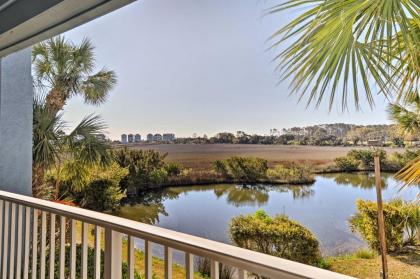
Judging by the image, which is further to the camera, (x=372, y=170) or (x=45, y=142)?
(x=45, y=142)

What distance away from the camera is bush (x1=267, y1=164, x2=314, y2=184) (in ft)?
9.91

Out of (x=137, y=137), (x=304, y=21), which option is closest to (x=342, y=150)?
(x=304, y=21)

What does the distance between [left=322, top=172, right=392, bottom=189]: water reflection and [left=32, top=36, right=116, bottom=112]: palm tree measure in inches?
148

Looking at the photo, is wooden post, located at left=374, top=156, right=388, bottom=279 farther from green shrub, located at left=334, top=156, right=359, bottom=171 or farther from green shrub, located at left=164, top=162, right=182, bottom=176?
green shrub, located at left=164, top=162, right=182, bottom=176

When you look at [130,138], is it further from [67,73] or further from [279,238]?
[279,238]

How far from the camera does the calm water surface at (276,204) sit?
2.68 meters

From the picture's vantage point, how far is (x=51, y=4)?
1.57 meters

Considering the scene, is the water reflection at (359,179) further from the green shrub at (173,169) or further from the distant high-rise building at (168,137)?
the distant high-rise building at (168,137)

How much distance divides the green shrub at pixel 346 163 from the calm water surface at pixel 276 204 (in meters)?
0.08

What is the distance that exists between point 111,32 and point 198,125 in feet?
8.12

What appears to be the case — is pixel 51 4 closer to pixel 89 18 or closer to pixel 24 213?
pixel 89 18

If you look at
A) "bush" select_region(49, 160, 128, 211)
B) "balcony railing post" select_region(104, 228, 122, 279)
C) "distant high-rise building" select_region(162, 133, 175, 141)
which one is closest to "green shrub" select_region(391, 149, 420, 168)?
"balcony railing post" select_region(104, 228, 122, 279)

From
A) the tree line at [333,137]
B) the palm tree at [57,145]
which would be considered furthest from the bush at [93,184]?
the tree line at [333,137]

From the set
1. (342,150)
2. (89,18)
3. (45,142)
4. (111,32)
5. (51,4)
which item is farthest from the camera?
(111,32)
